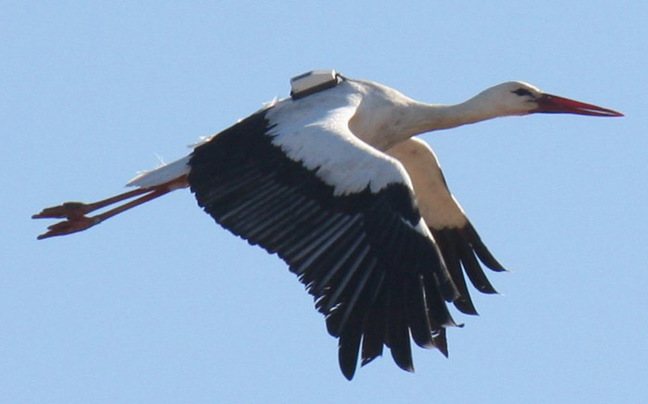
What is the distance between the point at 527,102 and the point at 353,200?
3.06m

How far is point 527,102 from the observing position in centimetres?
1908

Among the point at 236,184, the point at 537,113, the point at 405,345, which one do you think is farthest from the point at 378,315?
the point at 537,113

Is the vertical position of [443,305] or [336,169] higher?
[336,169]

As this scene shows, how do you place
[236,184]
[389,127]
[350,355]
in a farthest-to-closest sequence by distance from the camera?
[389,127] < [236,184] < [350,355]

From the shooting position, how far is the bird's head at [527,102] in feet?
62.2

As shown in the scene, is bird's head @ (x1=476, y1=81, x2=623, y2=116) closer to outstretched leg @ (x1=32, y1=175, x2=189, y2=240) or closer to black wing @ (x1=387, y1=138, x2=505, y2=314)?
black wing @ (x1=387, y1=138, x2=505, y2=314)

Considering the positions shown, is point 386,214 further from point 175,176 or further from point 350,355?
point 175,176

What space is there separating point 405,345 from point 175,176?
284cm

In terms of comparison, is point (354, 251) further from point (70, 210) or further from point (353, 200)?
point (70, 210)

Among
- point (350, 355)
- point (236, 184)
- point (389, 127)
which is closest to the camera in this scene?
point (350, 355)

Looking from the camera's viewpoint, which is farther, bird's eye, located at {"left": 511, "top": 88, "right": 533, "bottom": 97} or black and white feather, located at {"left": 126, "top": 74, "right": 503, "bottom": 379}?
bird's eye, located at {"left": 511, "top": 88, "right": 533, "bottom": 97}

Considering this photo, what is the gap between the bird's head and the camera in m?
19.0

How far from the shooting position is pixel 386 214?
1634 cm

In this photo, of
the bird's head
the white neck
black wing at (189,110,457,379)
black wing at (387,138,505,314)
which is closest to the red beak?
the bird's head
